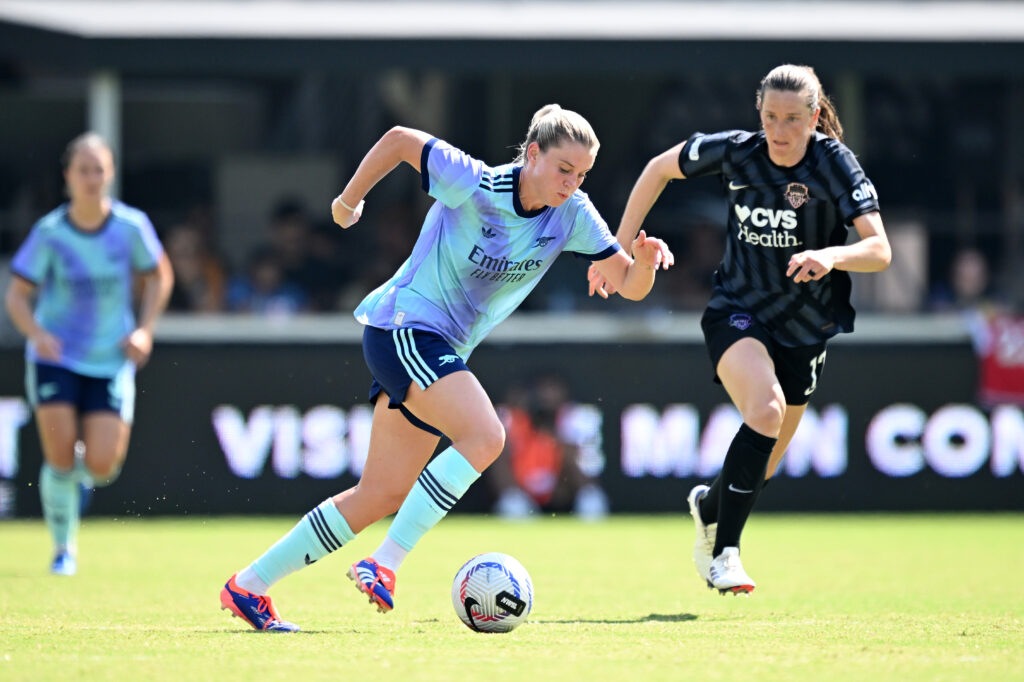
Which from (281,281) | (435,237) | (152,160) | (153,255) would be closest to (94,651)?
(435,237)

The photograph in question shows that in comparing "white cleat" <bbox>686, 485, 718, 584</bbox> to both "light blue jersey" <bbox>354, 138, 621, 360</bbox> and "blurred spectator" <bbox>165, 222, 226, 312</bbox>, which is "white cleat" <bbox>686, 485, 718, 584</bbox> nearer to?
"light blue jersey" <bbox>354, 138, 621, 360</bbox>

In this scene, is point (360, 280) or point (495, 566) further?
point (360, 280)

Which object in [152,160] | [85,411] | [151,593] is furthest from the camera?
[152,160]

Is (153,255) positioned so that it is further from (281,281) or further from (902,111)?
(902,111)

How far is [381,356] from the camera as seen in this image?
605cm

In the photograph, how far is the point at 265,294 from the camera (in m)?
15.3

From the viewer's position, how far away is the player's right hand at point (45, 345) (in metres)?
9.20

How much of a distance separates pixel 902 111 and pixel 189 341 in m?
8.77

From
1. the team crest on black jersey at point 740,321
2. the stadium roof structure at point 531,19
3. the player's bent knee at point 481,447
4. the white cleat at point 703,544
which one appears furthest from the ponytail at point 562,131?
the stadium roof structure at point 531,19

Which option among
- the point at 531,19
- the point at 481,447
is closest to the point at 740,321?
the point at 481,447

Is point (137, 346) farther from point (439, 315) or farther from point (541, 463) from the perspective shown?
point (541, 463)

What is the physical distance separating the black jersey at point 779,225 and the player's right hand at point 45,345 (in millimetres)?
4019

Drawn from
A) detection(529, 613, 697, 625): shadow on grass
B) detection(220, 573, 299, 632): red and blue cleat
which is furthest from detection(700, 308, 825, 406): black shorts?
detection(220, 573, 299, 632): red and blue cleat

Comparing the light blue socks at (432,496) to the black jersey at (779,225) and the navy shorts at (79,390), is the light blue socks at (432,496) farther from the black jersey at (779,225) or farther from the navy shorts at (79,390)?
the navy shorts at (79,390)
